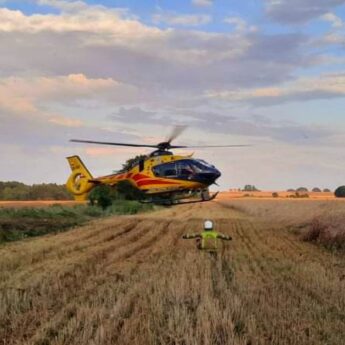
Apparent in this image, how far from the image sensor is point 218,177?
28.4m

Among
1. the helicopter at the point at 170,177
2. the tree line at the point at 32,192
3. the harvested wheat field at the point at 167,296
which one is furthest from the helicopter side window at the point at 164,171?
the tree line at the point at 32,192

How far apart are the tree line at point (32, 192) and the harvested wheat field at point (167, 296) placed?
238 ft

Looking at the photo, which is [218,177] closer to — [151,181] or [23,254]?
[151,181]

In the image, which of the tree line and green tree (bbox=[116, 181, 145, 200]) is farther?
the tree line

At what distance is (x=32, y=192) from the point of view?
9288 centimetres

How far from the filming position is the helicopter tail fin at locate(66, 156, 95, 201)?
30516mm

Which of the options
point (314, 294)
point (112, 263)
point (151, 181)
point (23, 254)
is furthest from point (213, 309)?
point (151, 181)

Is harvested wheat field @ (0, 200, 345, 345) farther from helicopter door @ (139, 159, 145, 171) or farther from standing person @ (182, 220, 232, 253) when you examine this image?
helicopter door @ (139, 159, 145, 171)

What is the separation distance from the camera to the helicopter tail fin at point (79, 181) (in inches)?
1201

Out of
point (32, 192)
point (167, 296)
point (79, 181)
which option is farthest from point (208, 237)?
point (32, 192)

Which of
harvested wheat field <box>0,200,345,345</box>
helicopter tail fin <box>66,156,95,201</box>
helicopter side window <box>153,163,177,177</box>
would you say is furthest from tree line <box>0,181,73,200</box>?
harvested wheat field <box>0,200,345,345</box>

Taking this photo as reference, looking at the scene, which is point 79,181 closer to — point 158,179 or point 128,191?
point 128,191

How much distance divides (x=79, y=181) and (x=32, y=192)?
64321 mm

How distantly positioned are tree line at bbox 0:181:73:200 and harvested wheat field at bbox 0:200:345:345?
72477 millimetres
